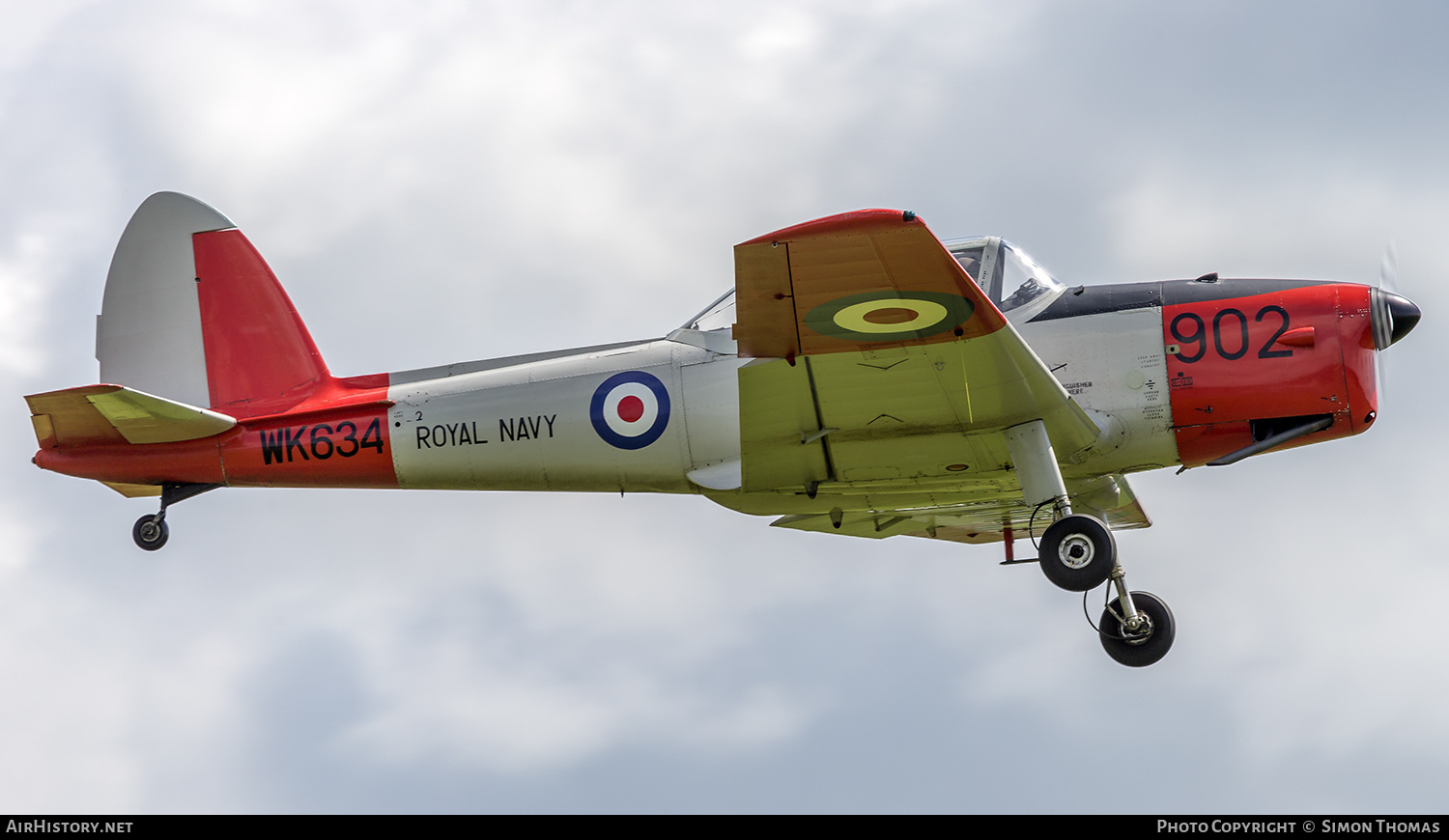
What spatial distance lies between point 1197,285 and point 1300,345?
77 cm

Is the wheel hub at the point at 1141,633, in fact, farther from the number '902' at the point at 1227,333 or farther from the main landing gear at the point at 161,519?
the main landing gear at the point at 161,519

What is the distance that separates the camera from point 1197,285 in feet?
31.7

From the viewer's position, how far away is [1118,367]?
9.58m

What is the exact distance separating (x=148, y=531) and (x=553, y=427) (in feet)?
A: 11.0

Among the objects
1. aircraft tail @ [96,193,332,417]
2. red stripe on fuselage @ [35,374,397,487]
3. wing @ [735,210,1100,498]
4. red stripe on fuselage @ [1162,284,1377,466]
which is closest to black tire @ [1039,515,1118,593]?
wing @ [735,210,1100,498]

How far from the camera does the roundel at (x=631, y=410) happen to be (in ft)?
33.3

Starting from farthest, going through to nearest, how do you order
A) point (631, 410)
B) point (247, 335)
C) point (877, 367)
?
point (247, 335), point (631, 410), point (877, 367)

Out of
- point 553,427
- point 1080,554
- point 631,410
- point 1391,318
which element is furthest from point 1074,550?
point 553,427

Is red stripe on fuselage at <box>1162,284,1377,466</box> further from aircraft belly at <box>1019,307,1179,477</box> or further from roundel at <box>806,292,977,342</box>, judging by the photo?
roundel at <box>806,292,977,342</box>

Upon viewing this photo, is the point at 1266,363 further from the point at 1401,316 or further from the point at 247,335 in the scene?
the point at 247,335

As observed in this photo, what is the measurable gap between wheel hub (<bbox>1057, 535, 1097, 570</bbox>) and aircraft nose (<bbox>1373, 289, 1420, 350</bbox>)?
7.70ft

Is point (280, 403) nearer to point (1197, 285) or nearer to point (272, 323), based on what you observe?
point (272, 323)

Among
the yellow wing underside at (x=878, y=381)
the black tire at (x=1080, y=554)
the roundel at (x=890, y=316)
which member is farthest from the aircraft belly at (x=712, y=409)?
the black tire at (x=1080, y=554)

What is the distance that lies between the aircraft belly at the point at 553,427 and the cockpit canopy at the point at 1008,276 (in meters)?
2.20
